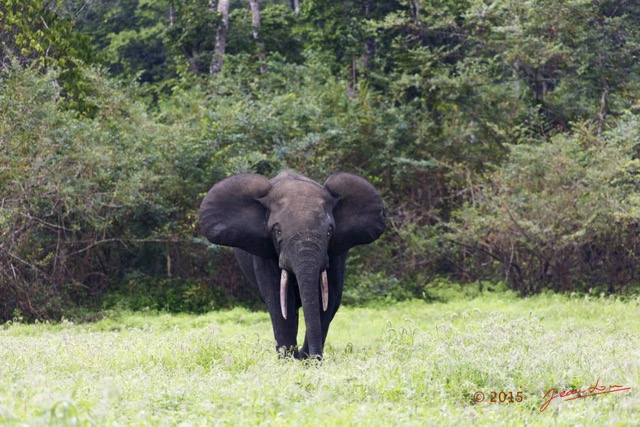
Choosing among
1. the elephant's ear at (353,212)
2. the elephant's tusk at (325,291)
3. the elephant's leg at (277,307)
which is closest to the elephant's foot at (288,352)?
the elephant's leg at (277,307)

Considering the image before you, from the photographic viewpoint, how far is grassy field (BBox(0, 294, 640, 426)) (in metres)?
5.66

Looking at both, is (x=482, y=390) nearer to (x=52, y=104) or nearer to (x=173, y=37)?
(x=52, y=104)

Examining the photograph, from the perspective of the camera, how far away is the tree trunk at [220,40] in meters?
→ 26.9

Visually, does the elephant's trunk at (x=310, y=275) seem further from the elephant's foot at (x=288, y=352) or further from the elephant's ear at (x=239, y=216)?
the elephant's ear at (x=239, y=216)

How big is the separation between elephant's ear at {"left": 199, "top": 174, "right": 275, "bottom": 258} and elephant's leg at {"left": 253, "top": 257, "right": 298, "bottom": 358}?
0.68 ft

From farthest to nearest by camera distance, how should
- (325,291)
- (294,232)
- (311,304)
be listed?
(325,291), (294,232), (311,304)

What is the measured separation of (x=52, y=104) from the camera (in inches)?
709

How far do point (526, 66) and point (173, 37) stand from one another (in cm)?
1020

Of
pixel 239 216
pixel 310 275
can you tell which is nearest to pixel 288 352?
pixel 310 275

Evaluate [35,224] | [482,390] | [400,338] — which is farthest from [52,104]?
[482,390]

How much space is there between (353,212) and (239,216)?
1.29 m

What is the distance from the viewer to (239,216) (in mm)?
11172

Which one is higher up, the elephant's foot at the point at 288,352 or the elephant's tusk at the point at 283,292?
the elephant's tusk at the point at 283,292
